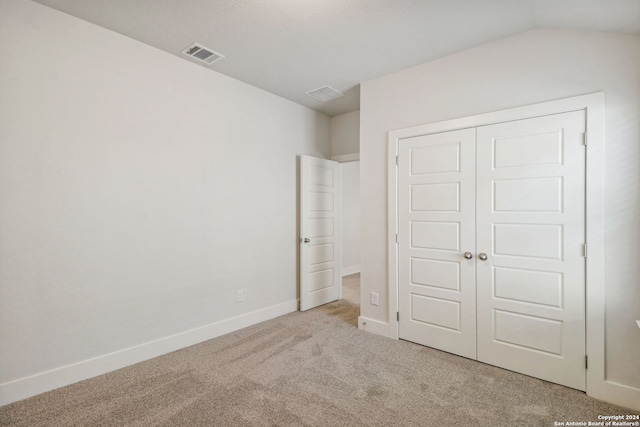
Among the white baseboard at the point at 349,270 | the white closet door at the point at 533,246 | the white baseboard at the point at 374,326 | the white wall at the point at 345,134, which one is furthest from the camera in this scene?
the white baseboard at the point at 349,270

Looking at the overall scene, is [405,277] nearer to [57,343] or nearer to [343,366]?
[343,366]

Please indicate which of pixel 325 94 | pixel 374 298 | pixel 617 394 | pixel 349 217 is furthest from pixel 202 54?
pixel 349 217

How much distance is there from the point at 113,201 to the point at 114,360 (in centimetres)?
134

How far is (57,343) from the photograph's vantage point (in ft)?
7.33

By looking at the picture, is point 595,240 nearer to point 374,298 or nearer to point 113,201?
point 374,298

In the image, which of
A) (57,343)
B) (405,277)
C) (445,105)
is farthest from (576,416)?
(57,343)

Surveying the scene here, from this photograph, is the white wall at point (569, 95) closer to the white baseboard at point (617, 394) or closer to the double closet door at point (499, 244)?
the white baseboard at point (617, 394)

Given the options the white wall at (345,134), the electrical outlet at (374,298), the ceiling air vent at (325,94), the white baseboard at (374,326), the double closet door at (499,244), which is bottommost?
the white baseboard at (374,326)

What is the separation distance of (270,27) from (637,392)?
3752mm

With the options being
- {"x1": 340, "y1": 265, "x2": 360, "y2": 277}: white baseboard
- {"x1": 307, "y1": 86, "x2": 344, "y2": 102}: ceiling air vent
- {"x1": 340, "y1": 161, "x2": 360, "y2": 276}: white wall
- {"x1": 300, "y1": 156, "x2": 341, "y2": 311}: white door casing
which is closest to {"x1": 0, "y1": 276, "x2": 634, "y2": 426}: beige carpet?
{"x1": 300, "y1": 156, "x2": 341, "y2": 311}: white door casing

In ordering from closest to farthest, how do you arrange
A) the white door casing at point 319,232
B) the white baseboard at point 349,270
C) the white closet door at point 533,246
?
the white closet door at point 533,246 → the white door casing at point 319,232 → the white baseboard at point 349,270

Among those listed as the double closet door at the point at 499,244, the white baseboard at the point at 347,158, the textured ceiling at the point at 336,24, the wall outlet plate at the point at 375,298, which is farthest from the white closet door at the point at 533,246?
the white baseboard at the point at 347,158

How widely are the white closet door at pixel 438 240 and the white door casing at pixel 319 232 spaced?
1430mm

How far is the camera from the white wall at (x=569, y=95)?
79.9 inches
